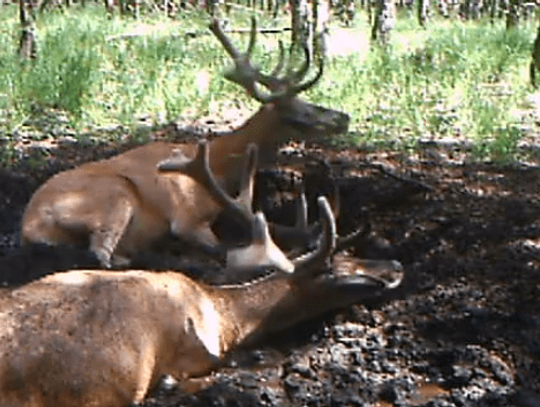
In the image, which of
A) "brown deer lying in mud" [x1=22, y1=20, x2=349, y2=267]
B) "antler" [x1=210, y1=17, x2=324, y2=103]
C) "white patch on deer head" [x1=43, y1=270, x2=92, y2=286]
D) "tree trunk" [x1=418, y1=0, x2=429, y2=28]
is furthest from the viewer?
"tree trunk" [x1=418, y1=0, x2=429, y2=28]

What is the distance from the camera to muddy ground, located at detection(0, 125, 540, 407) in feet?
15.4

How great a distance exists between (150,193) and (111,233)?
19.5 inches

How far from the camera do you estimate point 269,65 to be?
490 inches

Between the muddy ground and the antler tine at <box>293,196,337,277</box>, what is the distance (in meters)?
0.32

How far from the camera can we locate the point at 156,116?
34.0 ft

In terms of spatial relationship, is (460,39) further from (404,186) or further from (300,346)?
(300,346)

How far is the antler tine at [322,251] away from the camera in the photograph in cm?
506

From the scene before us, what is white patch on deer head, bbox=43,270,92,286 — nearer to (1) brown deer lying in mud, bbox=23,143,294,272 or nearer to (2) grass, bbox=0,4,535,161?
(1) brown deer lying in mud, bbox=23,143,294,272

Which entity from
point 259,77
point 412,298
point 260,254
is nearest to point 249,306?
point 260,254

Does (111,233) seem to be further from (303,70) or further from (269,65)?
(269,65)

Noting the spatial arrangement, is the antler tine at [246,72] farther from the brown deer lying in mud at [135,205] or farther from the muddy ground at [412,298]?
the brown deer lying in mud at [135,205]

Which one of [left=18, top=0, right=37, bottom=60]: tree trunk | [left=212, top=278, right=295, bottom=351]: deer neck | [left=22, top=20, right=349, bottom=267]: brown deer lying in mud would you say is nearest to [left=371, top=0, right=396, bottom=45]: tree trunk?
[left=18, top=0, right=37, bottom=60]: tree trunk

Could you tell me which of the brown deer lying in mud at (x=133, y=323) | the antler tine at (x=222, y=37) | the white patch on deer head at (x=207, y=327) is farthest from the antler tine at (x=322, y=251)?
the antler tine at (x=222, y=37)

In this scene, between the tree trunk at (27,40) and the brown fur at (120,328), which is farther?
the tree trunk at (27,40)
